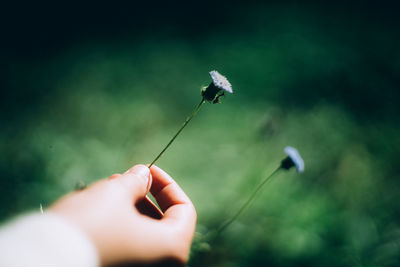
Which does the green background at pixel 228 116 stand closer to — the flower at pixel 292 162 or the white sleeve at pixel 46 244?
the flower at pixel 292 162

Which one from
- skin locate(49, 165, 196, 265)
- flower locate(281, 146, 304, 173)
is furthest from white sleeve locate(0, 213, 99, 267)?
flower locate(281, 146, 304, 173)

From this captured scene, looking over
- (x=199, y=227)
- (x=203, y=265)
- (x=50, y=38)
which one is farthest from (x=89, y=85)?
(x=203, y=265)

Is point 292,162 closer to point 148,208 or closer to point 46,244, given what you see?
point 148,208

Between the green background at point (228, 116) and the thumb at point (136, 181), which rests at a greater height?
the green background at point (228, 116)

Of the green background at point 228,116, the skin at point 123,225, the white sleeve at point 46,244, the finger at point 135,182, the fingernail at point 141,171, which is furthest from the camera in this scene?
the green background at point 228,116

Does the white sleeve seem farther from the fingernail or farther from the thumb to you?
the fingernail

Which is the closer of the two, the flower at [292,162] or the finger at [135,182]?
the finger at [135,182]

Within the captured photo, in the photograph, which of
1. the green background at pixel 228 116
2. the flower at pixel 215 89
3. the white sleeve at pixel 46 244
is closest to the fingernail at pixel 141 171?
the white sleeve at pixel 46 244
